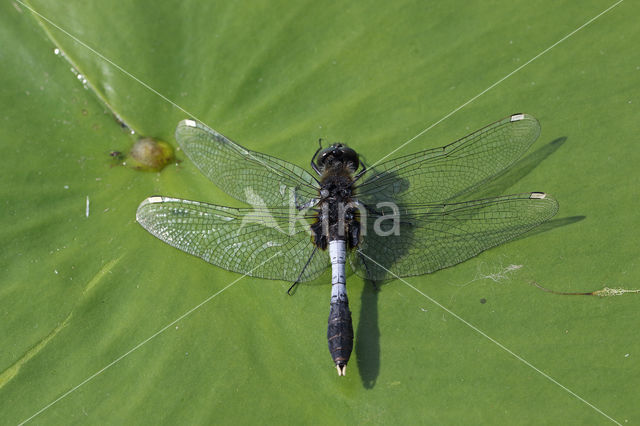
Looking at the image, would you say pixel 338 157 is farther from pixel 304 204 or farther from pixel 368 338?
→ pixel 368 338

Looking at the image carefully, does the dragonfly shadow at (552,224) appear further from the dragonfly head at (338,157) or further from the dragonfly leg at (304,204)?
the dragonfly leg at (304,204)

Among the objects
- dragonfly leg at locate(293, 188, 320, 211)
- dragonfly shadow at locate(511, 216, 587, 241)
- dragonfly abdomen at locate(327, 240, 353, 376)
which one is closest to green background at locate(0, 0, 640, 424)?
dragonfly shadow at locate(511, 216, 587, 241)

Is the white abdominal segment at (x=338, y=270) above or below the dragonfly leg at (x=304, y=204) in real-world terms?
below

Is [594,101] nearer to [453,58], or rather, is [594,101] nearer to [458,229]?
[453,58]

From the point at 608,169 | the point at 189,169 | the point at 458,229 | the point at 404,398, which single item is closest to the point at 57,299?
the point at 189,169

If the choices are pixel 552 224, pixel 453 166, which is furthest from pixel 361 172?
pixel 552 224

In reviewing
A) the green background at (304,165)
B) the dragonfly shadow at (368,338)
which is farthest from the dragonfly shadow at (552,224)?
the dragonfly shadow at (368,338)

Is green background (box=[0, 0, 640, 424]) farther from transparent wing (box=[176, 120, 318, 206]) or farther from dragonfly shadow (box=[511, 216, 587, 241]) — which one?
Answer: transparent wing (box=[176, 120, 318, 206])
